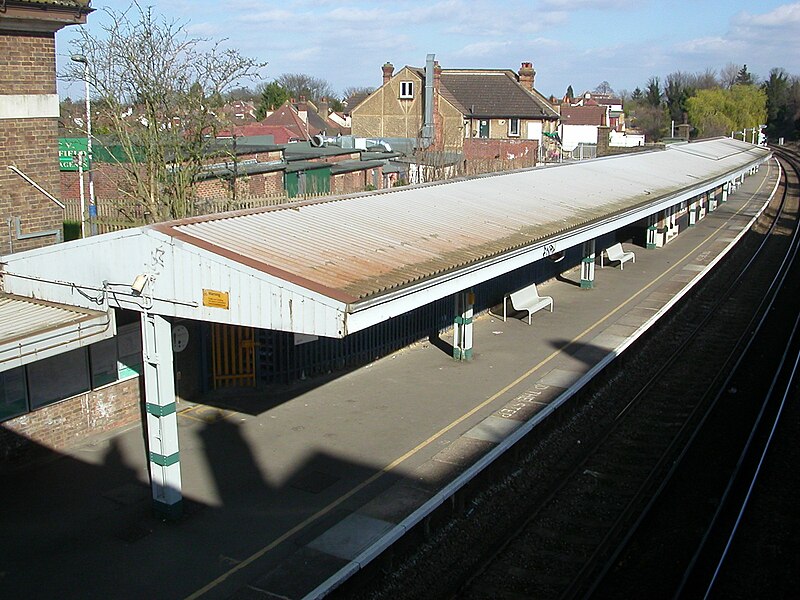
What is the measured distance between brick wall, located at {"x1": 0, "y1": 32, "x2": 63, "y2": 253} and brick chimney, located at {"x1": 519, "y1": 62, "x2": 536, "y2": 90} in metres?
46.1

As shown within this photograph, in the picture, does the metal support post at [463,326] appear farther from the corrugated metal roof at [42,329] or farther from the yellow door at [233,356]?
the corrugated metal roof at [42,329]

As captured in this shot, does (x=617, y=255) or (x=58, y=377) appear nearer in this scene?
(x=58, y=377)

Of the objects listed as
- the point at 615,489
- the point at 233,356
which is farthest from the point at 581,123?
the point at 615,489

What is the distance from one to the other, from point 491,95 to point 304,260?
4562cm

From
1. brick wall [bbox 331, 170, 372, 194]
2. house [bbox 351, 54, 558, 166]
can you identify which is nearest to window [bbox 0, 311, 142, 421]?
brick wall [bbox 331, 170, 372, 194]

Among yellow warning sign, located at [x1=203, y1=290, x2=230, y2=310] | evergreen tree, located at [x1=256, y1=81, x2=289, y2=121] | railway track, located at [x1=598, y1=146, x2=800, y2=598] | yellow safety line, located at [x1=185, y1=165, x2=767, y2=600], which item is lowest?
railway track, located at [x1=598, y1=146, x2=800, y2=598]

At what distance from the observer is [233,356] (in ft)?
42.5

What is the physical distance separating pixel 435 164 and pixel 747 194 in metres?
29.1

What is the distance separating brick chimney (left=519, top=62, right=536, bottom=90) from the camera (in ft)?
179

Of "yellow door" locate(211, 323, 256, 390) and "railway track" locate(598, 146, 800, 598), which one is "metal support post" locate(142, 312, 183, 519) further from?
"railway track" locate(598, 146, 800, 598)

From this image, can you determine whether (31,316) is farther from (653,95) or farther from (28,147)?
(653,95)

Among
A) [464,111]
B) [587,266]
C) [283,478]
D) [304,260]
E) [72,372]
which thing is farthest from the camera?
[464,111]

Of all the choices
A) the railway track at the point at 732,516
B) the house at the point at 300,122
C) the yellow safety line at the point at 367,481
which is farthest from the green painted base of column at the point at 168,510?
the house at the point at 300,122

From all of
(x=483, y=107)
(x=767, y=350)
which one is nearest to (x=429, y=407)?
(x=767, y=350)
